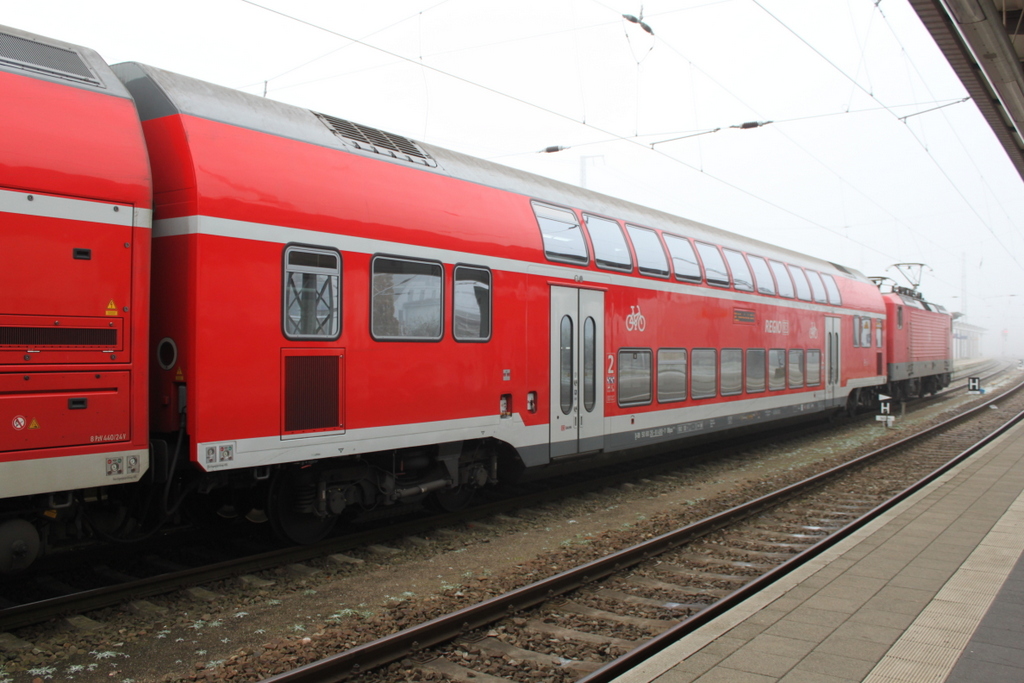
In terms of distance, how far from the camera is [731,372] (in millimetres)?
12414

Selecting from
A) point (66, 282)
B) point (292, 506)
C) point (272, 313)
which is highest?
point (66, 282)

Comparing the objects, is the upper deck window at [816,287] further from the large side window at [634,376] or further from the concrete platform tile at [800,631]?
the concrete platform tile at [800,631]

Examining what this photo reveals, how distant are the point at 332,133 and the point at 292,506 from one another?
342cm

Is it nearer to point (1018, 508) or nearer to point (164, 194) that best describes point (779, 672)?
point (164, 194)

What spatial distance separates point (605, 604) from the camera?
18.6 ft

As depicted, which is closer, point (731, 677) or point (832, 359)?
point (731, 677)

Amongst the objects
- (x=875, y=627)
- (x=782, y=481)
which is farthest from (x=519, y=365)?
(x=782, y=481)

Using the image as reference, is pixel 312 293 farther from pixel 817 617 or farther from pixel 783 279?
pixel 783 279

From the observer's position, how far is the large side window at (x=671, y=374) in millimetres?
10547

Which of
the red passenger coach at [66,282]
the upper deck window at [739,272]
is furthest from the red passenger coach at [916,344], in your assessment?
the red passenger coach at [66,282]

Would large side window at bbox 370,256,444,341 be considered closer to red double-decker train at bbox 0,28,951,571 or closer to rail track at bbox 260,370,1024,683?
red double-decker train at bbox 0,28,951,571

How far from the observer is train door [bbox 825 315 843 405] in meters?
16.4

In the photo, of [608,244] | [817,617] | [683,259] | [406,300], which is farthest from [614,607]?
[683,259]


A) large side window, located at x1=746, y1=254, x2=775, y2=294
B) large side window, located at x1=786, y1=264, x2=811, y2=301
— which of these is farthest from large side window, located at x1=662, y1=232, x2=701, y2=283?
large side window, located at x1=786, y1=264, x2=811, y2=301
